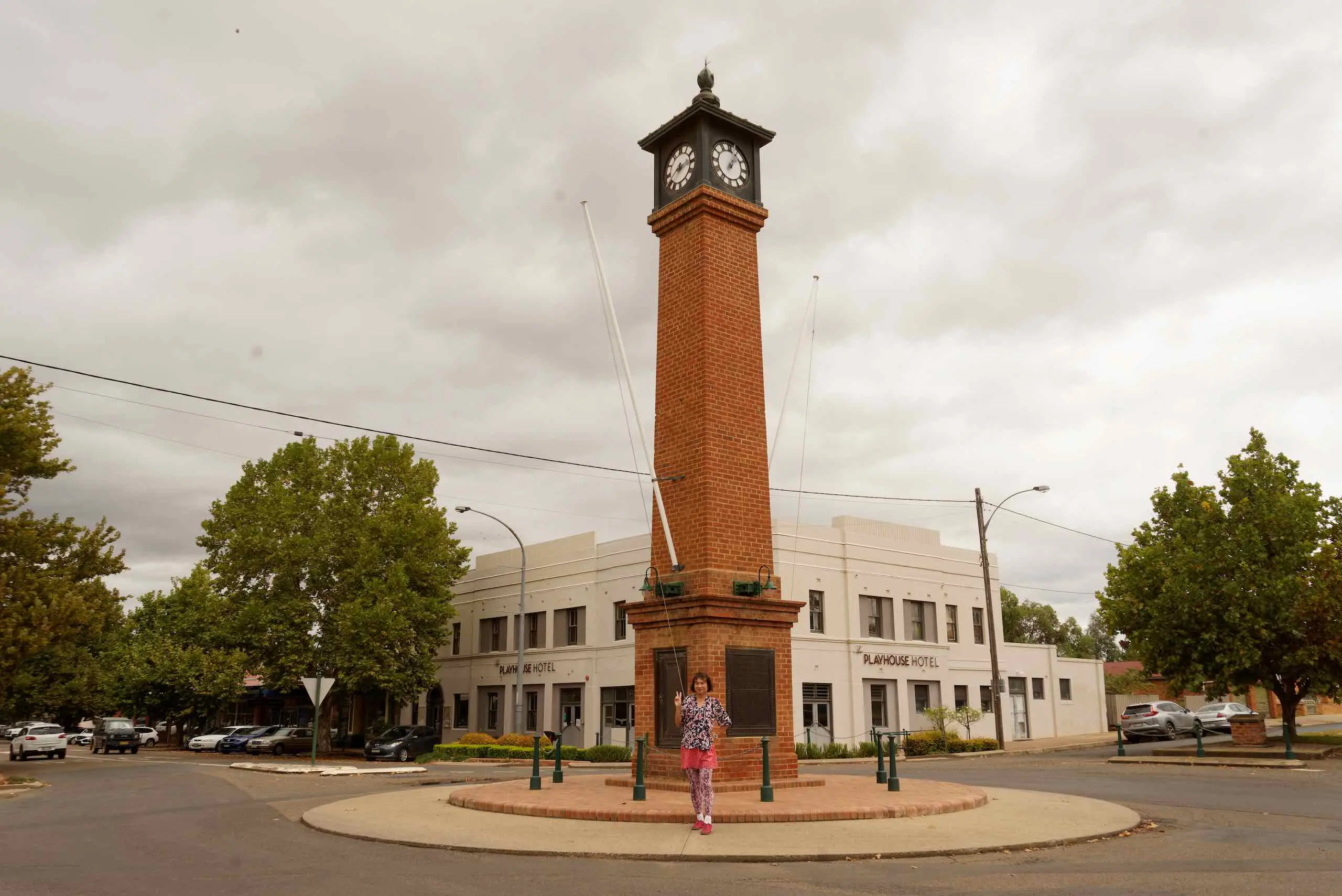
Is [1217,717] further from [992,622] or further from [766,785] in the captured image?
[766,785]

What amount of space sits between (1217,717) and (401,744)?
33204 mm

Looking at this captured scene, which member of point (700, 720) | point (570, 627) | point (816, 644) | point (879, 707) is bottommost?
point (879, 707)

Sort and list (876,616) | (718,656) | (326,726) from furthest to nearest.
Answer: (326,726) → (876,616) → (718,656)

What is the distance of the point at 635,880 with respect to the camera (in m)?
8.35

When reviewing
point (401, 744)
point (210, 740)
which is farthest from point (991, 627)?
point (210, 740)

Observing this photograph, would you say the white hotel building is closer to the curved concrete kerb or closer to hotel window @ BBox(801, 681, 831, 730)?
hotel window @ BBox(801, 681, 831, 730)

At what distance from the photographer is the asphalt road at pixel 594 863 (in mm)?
8039

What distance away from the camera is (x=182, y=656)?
44.1 meters

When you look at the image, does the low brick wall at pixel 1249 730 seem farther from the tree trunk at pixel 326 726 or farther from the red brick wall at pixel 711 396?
the tree trunk at pixel 326 726

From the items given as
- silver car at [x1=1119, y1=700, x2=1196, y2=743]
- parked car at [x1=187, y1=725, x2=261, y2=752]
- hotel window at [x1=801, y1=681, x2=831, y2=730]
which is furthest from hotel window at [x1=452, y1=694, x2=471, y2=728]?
silver car at [x1=1119, y1=700, x2=1196, y2=743]

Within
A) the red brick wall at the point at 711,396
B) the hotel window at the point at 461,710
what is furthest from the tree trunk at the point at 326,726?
the red brick wall at the point at 711,396

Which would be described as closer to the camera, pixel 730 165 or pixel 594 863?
pixel 594 863

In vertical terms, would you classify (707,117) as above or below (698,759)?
above

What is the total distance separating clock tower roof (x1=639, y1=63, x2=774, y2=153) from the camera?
17453 millimetres
